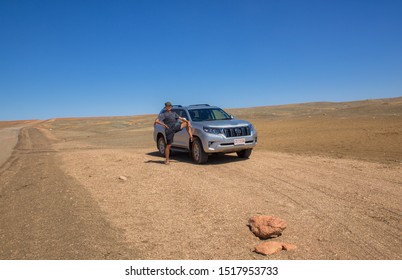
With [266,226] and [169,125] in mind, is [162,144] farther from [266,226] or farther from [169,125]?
[266,226]

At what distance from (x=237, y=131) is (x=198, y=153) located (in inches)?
53.1

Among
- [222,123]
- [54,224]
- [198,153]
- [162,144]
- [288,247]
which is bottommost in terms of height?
[288,247]

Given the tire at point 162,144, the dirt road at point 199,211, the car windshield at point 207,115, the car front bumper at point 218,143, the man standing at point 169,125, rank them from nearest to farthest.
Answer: the dirt road at point 199,211
the car front bumper at point 218,143
the man standing at point 169,125
the car windshield at point 207,115
the tire at point 162,144

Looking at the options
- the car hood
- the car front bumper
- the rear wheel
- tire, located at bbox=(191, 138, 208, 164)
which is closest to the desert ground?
tire, located at bbox=(191, 138, 208, 164)

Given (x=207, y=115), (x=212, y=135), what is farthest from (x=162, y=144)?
(x=212, y=135)

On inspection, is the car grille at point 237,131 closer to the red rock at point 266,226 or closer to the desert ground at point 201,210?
the desert ground at point 201,210

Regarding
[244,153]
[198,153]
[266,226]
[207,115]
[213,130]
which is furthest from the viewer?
[207,115]

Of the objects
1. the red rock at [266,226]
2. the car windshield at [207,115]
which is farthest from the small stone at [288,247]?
the car windshield at [207,115]

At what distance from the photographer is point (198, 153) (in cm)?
1024

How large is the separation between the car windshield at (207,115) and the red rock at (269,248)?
23.7 feet

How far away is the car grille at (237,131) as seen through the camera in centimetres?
1009
